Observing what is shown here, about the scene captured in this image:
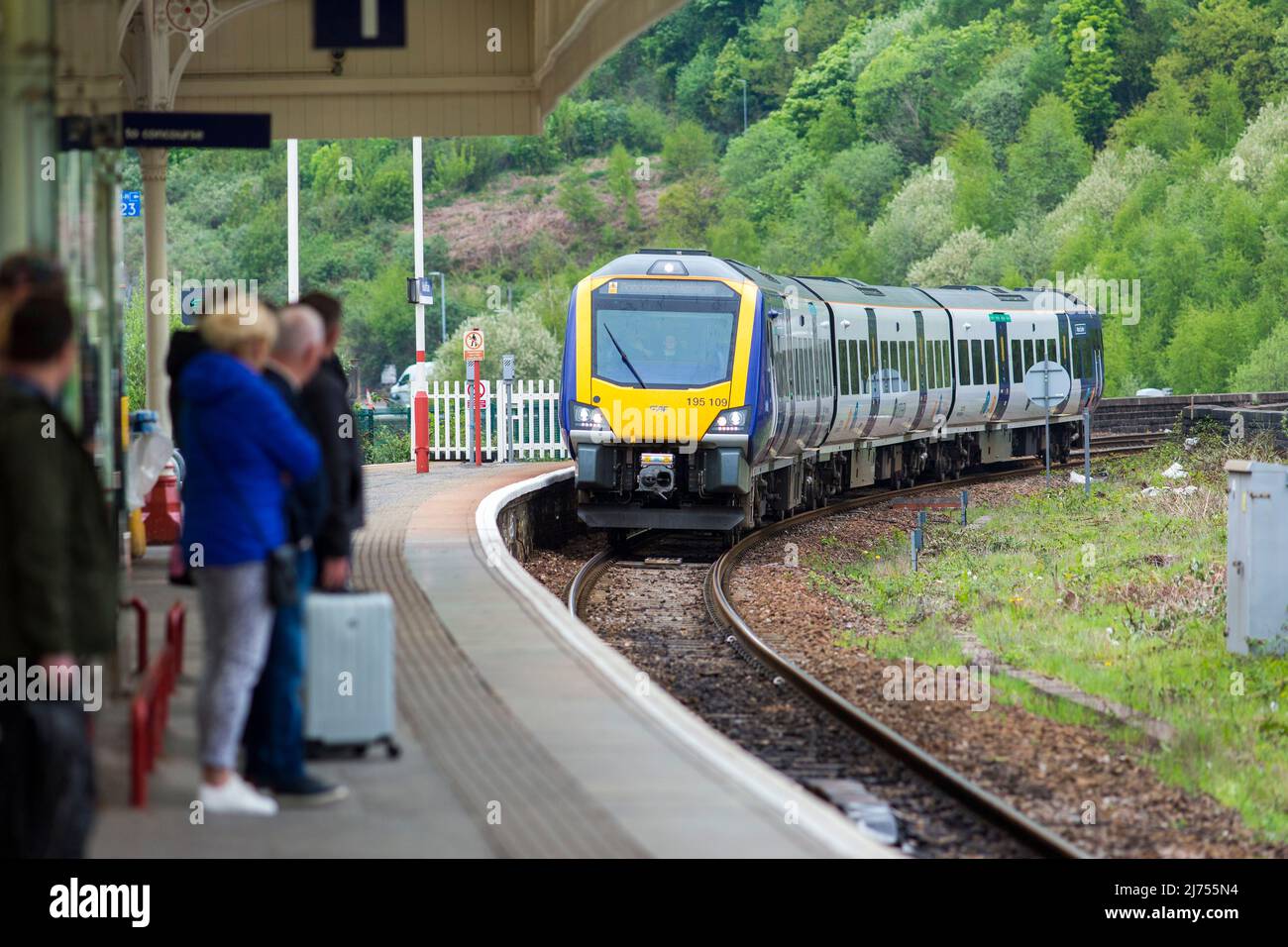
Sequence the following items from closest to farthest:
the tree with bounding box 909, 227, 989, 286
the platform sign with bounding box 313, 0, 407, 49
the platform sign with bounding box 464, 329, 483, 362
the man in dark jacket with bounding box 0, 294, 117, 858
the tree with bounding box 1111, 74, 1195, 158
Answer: the man in dark jacket with bounding box 0, 294, 117, 858 → the platform sign with bounding box 313, 0, 407, 49 → the platform sign with bounding box 464, 329, 483, 362 → the tree with bounding box 909, 227, 989, 286 → the tree with bounding box 1111, 74, 1195, 158

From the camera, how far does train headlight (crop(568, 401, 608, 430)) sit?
1977 cm

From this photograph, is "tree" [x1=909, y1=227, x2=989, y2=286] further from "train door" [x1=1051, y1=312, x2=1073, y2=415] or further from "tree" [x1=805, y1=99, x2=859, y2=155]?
"train door" [x1=1051, y1=312, x2=1073, y2=415]

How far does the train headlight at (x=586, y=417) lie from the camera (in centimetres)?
1977

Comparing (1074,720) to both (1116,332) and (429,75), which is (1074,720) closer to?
(429,75)

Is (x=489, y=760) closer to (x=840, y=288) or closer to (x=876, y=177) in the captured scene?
(x=840, y=288)

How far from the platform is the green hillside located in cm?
5669

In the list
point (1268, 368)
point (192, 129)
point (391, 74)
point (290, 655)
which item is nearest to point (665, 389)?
point (391, 74)

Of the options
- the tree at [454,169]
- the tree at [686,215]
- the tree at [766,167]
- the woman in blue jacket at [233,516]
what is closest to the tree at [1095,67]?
the tree at [766,167]

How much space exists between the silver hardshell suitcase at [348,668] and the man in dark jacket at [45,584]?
1.62 m

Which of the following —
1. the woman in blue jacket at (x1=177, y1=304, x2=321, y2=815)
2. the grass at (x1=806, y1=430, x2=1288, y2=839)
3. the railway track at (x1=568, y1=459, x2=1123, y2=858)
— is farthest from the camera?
the grass at (x1=806, y1=430, x2=1288, y2=839)

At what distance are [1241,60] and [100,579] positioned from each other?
90233 mm

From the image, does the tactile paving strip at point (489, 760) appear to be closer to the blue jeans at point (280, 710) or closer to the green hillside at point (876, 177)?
the blue jeans at point (280, 710)

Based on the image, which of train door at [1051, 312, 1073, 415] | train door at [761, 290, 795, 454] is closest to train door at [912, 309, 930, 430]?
train door at [1051, 312, 1073, 415]

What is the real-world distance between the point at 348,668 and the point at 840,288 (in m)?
20.5
